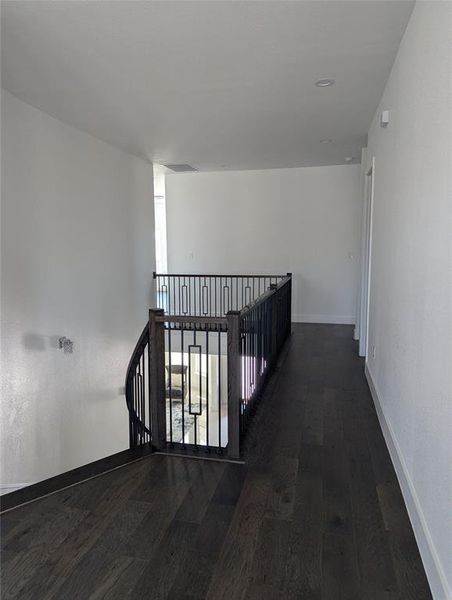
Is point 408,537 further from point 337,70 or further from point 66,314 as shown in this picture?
point 66,314

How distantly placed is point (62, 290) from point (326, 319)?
16.0 ft

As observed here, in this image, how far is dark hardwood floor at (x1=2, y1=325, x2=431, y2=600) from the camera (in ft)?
5.77

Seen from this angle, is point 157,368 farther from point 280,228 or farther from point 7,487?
point 280,228

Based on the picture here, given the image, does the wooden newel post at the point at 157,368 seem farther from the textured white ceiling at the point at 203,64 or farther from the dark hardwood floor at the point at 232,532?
the textured white ceiling at the point at 203,64

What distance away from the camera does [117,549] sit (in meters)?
1.98

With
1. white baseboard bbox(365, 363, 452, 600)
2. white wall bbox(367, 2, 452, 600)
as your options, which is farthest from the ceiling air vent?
white baseboard bbox(365, 363, 452, 600)

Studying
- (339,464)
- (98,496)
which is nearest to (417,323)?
(339,464)

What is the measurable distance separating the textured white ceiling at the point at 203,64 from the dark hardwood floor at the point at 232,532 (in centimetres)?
287

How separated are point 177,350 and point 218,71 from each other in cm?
553

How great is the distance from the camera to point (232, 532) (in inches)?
82.4

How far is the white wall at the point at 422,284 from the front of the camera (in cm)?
167

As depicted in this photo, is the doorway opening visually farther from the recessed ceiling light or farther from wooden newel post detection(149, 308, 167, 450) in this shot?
wooden newel post detection(149, 308, 167, 450)

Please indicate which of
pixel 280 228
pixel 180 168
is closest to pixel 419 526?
pixel 280 228

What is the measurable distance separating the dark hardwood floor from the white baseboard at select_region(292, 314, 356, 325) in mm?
4882
